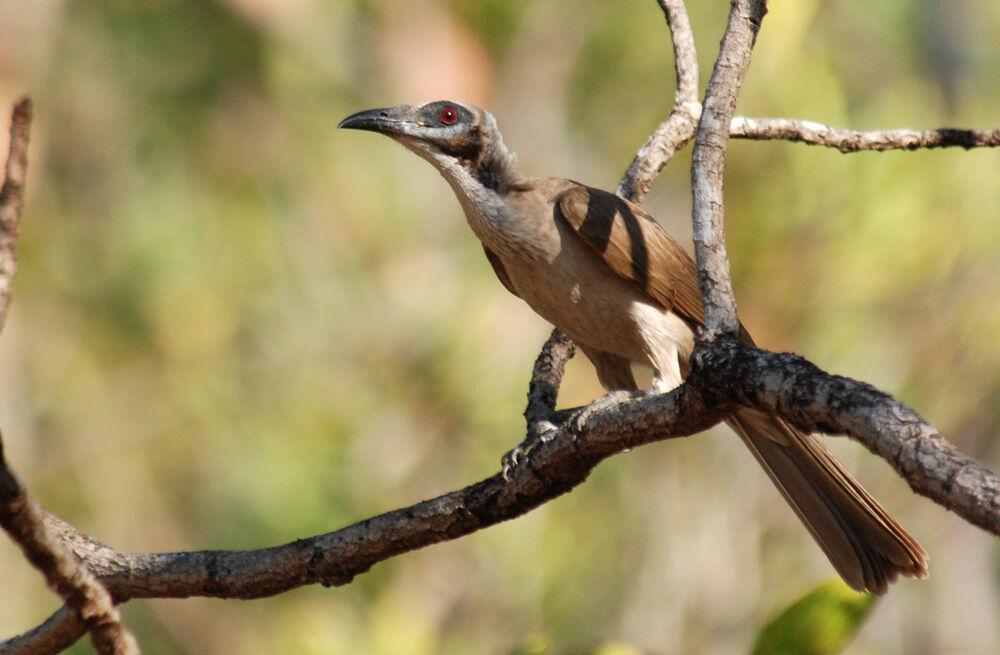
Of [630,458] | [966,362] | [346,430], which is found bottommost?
[966,362]

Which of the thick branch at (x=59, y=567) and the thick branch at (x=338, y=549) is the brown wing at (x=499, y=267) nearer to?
the thick branch at (x=338, y=549)

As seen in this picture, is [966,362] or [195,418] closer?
[966,362]

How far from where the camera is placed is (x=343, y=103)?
9.76 metres

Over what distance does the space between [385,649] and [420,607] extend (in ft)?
4.55

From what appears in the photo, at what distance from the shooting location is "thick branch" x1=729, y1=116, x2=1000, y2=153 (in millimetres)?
3738

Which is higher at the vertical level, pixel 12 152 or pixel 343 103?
pixel 343 103

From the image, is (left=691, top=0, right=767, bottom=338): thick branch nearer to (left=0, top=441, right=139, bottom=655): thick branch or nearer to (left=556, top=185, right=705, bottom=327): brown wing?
(left=556, top=185, right=705, bottom=327): brown wing

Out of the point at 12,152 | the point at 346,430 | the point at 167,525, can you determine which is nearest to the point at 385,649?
the point at 346,430

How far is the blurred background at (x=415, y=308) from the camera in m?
7.13

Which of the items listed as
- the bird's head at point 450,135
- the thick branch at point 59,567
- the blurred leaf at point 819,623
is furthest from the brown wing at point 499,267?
the thick branch at point 59,567

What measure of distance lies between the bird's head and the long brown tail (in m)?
1.54

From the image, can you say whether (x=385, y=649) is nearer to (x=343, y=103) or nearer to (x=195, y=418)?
(x=195, y=418)

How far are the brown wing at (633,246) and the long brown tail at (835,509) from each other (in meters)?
0.59

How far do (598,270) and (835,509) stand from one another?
4.35 ft
